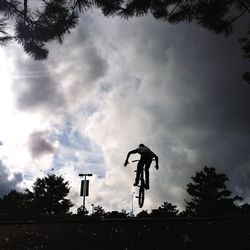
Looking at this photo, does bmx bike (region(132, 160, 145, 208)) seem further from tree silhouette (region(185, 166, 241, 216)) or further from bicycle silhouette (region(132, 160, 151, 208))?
tree silhouette (region(185, 166, 241, 216))

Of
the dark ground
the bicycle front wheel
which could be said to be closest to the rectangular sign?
the bicycle front wheel

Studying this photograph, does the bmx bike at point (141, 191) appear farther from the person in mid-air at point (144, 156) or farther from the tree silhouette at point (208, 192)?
the tree silhouette at point (208, 192)

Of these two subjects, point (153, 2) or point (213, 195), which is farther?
point (213, 195)

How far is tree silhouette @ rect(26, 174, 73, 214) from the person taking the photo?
55469mm

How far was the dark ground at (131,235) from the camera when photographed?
21.3 ft

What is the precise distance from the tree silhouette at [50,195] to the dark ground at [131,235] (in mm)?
48090

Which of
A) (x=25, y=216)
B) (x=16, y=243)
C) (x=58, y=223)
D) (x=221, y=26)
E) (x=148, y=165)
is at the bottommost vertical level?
(x=16, y=243)

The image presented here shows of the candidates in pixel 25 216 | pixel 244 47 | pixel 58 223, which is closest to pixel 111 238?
pixel 58 223

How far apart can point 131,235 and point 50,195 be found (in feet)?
169

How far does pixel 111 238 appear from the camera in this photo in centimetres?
699

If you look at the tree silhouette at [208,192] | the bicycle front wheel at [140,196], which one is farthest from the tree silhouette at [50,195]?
the bicycle front wheel at [140,196]

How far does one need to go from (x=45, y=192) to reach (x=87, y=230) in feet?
169

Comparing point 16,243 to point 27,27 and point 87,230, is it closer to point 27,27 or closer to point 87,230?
point 87,230

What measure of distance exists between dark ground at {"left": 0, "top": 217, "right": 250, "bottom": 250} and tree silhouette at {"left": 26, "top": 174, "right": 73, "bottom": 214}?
48090 mm
